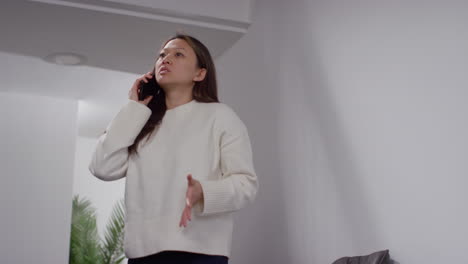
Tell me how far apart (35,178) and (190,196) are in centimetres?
423

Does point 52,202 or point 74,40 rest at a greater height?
point 74,40

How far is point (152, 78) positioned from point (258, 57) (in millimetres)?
1747

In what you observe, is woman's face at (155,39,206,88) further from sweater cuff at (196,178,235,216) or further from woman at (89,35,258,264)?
sweater cuff at (196,178,235,216)

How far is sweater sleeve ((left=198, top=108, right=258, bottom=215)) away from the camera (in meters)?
1.53

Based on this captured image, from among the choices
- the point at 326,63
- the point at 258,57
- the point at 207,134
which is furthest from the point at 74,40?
the point at 207,134

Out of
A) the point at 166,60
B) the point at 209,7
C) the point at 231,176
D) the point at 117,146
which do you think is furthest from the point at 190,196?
the point at 209,7

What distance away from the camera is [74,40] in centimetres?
351

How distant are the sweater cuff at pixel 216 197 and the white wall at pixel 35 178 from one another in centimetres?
409

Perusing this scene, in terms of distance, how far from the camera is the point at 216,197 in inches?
60.2

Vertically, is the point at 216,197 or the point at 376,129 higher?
the point at 376,129

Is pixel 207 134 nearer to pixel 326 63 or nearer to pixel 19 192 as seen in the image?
pixel 326 63

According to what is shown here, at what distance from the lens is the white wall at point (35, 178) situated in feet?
16.8

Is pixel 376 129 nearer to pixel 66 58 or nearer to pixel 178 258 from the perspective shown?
pixel 178 258

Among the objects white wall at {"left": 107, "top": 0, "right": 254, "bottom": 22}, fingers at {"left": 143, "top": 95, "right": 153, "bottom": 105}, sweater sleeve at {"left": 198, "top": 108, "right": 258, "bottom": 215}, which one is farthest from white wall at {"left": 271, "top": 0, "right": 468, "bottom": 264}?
fingers at {"left": 143, "top": 95, "right": 153, "bottom": 105}
